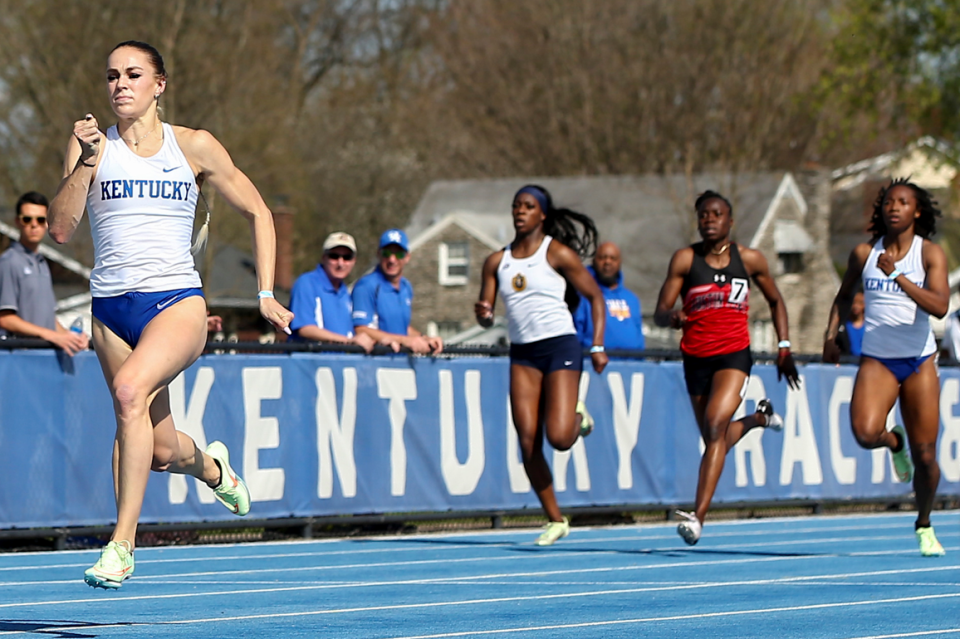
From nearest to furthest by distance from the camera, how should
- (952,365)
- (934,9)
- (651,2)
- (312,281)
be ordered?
1. (312,281)
2. (952,365)
3. (934,9)
4. (651,2)

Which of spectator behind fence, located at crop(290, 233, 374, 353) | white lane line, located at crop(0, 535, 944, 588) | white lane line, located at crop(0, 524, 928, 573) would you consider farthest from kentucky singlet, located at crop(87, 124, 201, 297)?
spectator behind fence, located at crop(290, 233, 374, 353)

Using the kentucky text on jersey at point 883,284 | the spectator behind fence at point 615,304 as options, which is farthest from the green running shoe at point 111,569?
the spectator behind fence at point 615,304

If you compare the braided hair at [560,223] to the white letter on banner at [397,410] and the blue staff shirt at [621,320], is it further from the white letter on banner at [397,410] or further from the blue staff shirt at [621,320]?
the blue staff shirt at [621,320]

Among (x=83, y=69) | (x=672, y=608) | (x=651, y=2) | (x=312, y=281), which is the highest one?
(x=651, y=2)

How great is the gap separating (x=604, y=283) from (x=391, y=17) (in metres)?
52.0

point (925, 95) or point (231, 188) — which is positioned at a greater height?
point (925, 95)

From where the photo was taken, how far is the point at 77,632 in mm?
6344

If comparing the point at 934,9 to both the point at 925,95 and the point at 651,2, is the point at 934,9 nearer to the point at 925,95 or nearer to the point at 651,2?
the point at 925,95

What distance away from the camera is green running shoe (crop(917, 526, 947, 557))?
34.1 ft

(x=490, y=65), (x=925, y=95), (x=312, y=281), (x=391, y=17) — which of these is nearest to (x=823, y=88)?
(x=925, y=95)

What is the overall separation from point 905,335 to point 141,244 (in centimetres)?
534

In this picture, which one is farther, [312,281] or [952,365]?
[952,365]

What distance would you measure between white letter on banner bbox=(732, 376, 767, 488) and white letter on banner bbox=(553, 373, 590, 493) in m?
1.66

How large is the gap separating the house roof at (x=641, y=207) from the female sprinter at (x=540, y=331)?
36.4 meters
